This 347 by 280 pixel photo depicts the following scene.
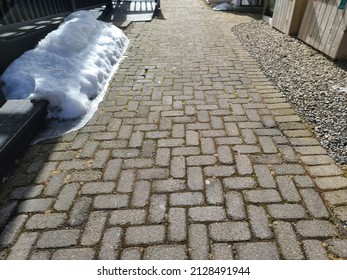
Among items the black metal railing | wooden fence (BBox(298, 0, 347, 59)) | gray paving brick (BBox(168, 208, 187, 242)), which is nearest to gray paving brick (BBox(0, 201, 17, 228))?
gray paving brick (BBox(168, 208, 187, 242))

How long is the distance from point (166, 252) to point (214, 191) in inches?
29.0

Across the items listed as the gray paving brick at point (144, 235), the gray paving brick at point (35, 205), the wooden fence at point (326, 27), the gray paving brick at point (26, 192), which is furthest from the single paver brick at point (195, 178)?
the wooden fence at point (326, 27)

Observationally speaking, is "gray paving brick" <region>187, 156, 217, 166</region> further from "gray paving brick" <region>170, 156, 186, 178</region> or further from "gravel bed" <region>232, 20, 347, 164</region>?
"gravel bed" <region>232, 20, 347, 164</region>

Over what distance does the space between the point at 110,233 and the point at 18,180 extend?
119cm

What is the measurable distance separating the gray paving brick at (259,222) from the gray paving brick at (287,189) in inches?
11.5

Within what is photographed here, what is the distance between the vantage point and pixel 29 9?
5254 millimetres

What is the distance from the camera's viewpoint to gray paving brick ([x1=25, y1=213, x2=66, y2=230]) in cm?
211

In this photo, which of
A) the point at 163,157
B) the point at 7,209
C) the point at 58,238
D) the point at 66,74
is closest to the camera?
the point at 58,238

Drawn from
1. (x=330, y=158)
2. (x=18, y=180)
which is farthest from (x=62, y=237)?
(x=330, y=158)

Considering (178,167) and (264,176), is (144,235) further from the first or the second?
(264,176)

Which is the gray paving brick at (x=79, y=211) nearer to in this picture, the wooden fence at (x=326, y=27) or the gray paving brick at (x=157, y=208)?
the gray paving brick at (x=157, y=208)

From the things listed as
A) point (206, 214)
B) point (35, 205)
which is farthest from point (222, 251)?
point (35, 205)

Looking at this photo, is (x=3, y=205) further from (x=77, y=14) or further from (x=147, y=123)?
(x=77, y=14)

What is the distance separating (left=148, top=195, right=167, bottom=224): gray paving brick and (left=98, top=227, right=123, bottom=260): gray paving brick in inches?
11.0
